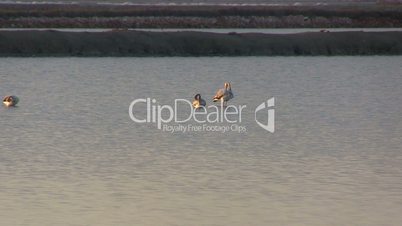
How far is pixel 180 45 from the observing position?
3456 centimetres

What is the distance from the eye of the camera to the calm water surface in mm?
11547

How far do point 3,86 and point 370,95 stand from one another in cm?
689

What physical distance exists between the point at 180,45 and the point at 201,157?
19.8 meters

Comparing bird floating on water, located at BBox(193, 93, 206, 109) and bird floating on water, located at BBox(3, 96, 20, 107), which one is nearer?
bird floating on water, located at BBox(193, 93, 206, 109)

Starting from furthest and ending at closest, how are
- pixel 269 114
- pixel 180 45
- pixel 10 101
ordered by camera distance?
1. pixel 180 45
2. pixel 10 101
3. pixel 269 114

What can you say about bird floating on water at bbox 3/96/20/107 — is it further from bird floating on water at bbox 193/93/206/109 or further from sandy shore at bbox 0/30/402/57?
sandy shore at bbox 0/30/402/57

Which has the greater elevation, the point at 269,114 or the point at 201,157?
the point at 269,114

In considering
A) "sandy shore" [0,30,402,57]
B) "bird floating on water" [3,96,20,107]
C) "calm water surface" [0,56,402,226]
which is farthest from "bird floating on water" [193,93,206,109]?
"sandy shore" [0,30,402,57]

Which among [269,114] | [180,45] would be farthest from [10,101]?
[180,45]

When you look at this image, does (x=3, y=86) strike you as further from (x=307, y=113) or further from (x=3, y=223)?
(x=3, y=223)

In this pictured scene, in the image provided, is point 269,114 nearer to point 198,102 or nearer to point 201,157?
point 198,102

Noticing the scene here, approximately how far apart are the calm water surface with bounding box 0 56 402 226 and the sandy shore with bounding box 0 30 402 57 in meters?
8.22

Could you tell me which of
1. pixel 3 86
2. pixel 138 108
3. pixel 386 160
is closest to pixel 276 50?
pixel 3 86

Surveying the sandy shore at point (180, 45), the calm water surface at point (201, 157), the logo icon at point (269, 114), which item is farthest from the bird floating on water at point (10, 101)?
the sandy shore at point (180, 45)
